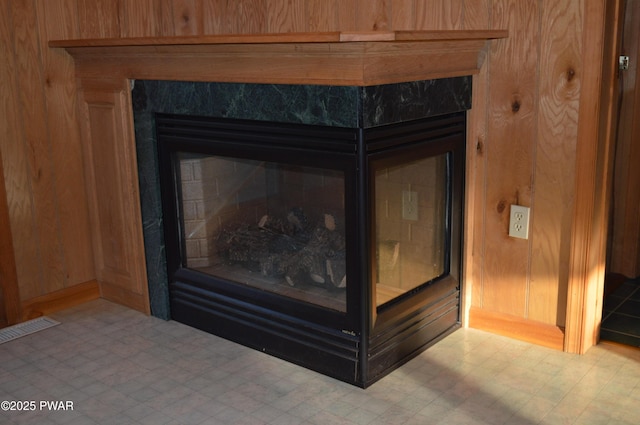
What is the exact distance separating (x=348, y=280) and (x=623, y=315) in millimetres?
1252

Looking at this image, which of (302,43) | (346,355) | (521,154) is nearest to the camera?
(302,43)

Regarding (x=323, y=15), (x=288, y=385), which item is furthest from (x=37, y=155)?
(x=288, y=385)

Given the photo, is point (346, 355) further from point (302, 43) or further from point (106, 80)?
point (106, 80)

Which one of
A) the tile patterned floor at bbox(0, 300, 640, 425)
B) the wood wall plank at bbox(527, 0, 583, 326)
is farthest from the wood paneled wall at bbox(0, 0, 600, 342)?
the tile patterned floor at bbox(0, 300, 640, 425)

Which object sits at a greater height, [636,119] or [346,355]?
[636,119]

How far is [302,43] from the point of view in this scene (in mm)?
1942

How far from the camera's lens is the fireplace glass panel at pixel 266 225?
2205 millimetres

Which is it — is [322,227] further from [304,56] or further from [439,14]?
[439,14]

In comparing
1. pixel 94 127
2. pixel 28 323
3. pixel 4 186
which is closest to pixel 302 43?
pixel 94 127

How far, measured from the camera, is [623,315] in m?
2.64

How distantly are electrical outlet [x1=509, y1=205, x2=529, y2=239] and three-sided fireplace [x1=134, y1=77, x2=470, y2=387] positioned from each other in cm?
19

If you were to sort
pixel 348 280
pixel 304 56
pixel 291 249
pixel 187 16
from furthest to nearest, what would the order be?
pixel 187 16, pixel 291 249, pixel 348 280, pixel 304 56

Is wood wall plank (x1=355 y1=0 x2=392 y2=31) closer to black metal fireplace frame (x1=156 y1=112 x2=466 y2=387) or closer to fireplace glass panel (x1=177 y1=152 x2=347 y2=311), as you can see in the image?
black metal fireplace frame (x1=156 y1=112 x2=466 y2=387)

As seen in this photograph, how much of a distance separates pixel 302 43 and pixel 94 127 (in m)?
1.27
